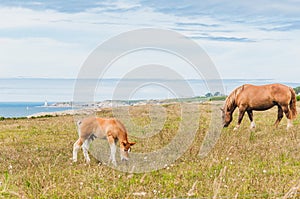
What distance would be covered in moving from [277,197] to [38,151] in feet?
30.4

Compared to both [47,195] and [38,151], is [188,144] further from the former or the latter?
[47,195]

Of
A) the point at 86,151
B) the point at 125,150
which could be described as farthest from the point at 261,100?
the point at 86,151

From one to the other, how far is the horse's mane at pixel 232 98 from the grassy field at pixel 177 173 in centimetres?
440

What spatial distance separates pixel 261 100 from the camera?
20.5m


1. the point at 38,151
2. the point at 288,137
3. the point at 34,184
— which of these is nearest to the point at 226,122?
the point at 288,137

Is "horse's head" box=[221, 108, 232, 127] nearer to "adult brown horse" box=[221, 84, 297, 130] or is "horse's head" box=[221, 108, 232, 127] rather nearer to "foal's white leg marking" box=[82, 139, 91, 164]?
"adult brown horse" box=[221, 84, 297, 130]

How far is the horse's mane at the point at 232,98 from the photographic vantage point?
21.1 meters

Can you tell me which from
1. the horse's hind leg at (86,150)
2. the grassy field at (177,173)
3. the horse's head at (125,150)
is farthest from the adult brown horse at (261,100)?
the horse's head at (125,150)

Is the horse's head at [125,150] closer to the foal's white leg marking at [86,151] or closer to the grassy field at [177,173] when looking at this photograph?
the grassy field at [177,173]

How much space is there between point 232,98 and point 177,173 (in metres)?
11.5

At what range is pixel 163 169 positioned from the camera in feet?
35.7

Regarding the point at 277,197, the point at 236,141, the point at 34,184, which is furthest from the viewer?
the point at 236,141

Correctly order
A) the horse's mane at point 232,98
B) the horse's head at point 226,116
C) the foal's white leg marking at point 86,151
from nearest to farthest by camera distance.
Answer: the foal's white leg marking at point 86,151 < the horse's mane at point 232,98 < the horse's head at point 226,116

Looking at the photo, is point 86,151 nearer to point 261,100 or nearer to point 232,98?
point 232,98
